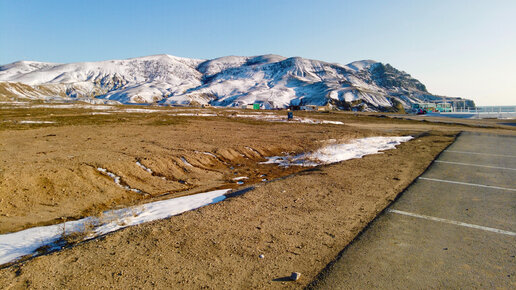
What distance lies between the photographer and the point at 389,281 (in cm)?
376

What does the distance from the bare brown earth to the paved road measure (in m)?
0.43

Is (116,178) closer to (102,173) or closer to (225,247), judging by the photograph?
(102,173)

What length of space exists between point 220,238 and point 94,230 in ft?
10.4

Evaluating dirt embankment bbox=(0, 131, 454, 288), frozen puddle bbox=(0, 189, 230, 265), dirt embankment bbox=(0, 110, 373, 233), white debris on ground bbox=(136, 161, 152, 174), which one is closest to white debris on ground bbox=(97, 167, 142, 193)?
dirt embankment bbox=(0, 110, 373, 233)

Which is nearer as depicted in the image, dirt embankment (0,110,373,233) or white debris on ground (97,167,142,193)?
dirt embankment (0,110,373,233)

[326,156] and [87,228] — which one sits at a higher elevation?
[326,156]

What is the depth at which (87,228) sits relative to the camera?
6.31 m

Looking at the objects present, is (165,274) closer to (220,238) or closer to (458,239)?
(220,238)

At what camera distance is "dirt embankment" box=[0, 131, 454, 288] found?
391 cm

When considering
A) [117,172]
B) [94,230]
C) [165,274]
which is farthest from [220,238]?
[117,172]

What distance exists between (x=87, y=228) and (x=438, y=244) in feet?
23.3

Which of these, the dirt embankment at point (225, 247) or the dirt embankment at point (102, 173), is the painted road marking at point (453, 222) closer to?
the dirt embankment at point (225, 247)

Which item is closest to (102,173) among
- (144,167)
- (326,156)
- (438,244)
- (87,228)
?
(144,167)

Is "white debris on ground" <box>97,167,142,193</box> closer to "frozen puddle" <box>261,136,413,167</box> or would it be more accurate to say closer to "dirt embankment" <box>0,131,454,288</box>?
"dirt embankment" <box>0,131,454,288</box>
